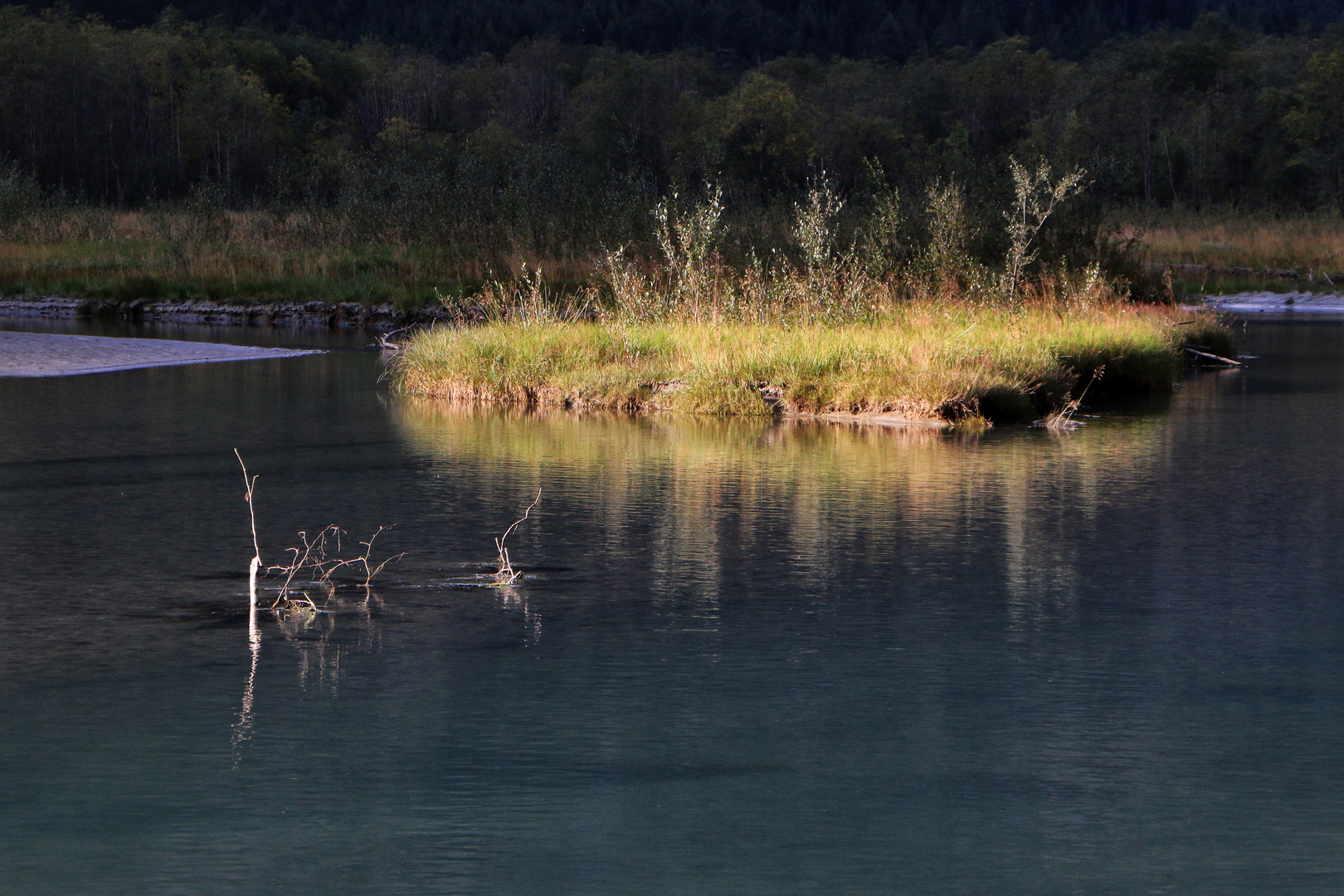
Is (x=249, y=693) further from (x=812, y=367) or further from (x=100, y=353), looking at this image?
(x=100, y=353)

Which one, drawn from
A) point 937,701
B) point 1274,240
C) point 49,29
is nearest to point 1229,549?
point 937,701

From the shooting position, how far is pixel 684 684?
6.65m

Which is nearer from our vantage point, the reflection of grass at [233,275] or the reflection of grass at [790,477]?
the reflection of grass at [790,477]

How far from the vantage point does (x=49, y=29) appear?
267 feet

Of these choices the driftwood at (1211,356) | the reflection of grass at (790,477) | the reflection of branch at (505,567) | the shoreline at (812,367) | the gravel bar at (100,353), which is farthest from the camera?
the driftwood at (1211,356)

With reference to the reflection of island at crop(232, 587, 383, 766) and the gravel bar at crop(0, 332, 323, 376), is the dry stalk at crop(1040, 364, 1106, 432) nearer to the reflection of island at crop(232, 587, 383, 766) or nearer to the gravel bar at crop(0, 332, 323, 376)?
the reflection of island at crop(232, 587, 383, 766)

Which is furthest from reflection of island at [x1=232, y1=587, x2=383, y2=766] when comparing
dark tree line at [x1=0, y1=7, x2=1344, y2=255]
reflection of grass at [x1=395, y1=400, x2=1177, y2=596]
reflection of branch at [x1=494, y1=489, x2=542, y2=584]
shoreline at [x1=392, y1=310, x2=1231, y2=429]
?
dark tree line at [x1=0, y1=7, x2=1344, y2=255]

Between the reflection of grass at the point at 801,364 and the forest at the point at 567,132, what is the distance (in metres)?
12.4

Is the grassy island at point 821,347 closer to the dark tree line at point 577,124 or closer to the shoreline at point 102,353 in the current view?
the shoreline at point 102,353

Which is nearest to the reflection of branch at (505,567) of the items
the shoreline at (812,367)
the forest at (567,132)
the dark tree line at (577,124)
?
the shoreline at (812,367)

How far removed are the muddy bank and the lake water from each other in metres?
20.5

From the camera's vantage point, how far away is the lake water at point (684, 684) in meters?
4.88

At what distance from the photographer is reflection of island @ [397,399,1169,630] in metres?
9.34

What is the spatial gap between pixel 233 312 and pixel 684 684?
29923 mm
